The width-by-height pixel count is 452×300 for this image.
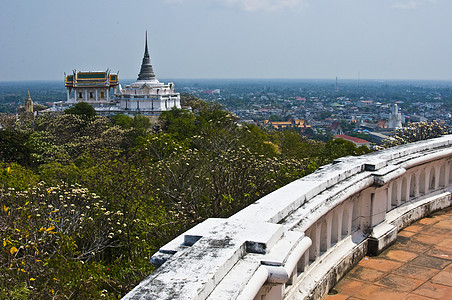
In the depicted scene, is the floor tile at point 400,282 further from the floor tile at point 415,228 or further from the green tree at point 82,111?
the green tree at point 82,111

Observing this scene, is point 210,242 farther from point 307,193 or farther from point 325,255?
point 325,255

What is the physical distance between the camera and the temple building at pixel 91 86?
51.1 metres

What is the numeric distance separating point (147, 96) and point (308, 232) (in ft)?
148

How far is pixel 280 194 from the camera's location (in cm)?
380

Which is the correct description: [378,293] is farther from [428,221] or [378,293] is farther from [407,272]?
[428,221]

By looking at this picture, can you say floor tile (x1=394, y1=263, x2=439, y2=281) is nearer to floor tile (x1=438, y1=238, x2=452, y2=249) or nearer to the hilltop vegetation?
floor tile (x1=438, y1=238, x2=452, y2=249)

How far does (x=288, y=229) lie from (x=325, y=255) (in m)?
0.88

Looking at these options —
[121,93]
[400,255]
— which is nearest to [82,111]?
[121,93]

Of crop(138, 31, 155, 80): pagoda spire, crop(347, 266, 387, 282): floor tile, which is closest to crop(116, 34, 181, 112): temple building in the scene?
crop(138, 31, 155, 80): pagoda spire

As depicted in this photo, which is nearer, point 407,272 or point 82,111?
point 407,272

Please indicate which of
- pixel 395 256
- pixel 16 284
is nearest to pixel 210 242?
pixel 395 256

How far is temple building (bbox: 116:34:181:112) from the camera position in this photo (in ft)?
156

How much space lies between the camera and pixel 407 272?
428 centimetres

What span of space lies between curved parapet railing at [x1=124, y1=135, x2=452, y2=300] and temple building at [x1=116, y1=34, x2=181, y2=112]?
139 feet
